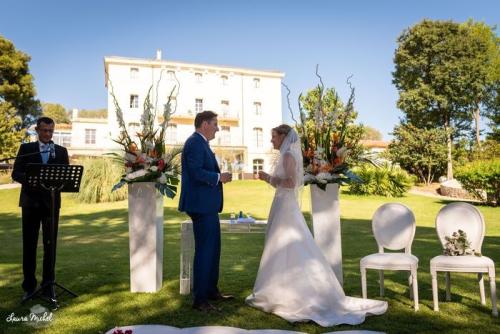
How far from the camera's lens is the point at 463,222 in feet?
16.0

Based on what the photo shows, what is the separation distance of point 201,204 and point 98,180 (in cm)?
1606

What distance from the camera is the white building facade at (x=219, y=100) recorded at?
3938 centimetres

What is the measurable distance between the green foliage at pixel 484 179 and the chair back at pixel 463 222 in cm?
1355

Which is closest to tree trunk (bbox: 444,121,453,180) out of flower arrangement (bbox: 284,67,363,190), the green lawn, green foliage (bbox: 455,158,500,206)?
green foliage (bbox: 455,158,500,206)

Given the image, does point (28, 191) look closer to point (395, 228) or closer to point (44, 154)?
point (44, 154)

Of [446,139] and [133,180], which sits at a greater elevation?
[446,139]

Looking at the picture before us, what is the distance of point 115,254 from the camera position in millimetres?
8492

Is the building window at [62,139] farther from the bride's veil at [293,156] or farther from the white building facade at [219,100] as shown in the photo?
the bride's veil at [293,156]

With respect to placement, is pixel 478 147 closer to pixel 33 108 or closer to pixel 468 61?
pixel 468 61

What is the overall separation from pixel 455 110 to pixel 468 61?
362cm

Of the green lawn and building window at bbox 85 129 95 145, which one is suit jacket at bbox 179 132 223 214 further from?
building window at bbox 85 129 95 145

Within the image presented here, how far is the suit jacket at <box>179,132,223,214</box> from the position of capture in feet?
15.0

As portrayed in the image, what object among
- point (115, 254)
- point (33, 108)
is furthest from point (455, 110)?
point (33, 108)

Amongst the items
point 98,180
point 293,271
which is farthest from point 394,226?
point 98,180
